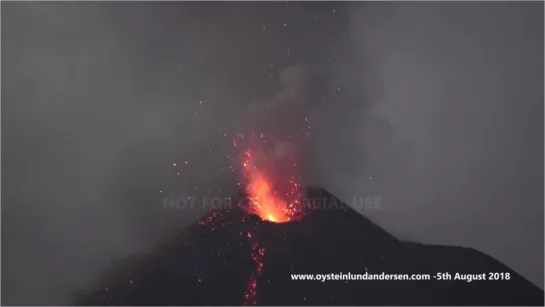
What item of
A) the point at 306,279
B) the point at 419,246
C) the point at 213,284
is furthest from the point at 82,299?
the point at 419,246

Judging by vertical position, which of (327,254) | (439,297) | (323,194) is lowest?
(439,297)

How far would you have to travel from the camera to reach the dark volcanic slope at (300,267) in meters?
12.9

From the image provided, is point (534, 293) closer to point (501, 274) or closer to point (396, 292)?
point (501, 274)

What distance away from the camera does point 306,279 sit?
13789mm

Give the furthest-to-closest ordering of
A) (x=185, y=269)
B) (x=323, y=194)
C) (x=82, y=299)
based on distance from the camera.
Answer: (x=323, y=194) → (x=185, y=269) → (x=82, y=299)

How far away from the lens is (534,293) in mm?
12086

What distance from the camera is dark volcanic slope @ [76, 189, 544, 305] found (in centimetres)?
1288

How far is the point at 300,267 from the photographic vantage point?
15.1 meters

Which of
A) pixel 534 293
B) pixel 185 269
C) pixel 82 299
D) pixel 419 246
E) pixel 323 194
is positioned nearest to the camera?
pixel 534 293

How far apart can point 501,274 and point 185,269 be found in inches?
385

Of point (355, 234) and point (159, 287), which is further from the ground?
point (355, 234)

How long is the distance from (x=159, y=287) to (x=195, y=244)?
214 cm

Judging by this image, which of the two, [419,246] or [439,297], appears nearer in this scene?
[439,297]

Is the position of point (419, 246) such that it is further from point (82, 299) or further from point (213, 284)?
point (82, 299)
